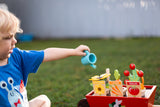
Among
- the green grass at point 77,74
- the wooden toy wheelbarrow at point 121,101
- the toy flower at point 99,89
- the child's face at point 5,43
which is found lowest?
the green grass at point 77,74

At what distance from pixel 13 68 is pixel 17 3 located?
758 cm

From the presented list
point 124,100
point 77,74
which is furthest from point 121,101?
point 77,74

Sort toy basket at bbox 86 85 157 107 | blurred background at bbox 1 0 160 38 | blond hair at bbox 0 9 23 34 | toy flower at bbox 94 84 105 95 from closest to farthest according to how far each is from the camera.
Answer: blond hair at bbox 0 9 23 34 → toy basket at bbox 86 85 157 107 → toy flower at bbox 94 84 105 95 → blurred background at bbox 1 0 160 38

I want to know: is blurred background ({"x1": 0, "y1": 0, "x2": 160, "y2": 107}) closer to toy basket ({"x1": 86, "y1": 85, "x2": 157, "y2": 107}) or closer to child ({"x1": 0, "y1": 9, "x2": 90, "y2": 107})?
child ({"x1": 0, "y1": 9, "x2": 90, "y2": 107})

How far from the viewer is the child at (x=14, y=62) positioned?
54.5 inches

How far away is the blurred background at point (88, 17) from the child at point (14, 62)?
387cm

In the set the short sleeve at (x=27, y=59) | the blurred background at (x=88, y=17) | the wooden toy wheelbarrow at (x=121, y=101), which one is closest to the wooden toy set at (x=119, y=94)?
the wooden toy wheelbarrow at (x=121, y=101)

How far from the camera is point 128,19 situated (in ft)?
21.4

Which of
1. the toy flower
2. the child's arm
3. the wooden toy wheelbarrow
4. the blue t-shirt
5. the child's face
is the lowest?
the wooden toy wheelbarrow

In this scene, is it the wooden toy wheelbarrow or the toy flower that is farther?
the toy flower

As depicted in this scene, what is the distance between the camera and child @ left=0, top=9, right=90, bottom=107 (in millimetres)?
1384

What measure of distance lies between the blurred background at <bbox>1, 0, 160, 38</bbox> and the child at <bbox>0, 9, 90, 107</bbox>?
3873 millimetres

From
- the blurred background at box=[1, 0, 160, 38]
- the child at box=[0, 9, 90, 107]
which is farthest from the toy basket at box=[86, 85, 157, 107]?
the blurred background at box=[1, 0, 160, 38]

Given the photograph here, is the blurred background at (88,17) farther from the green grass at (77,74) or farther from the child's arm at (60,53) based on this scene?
the child's arm at (60,53)
